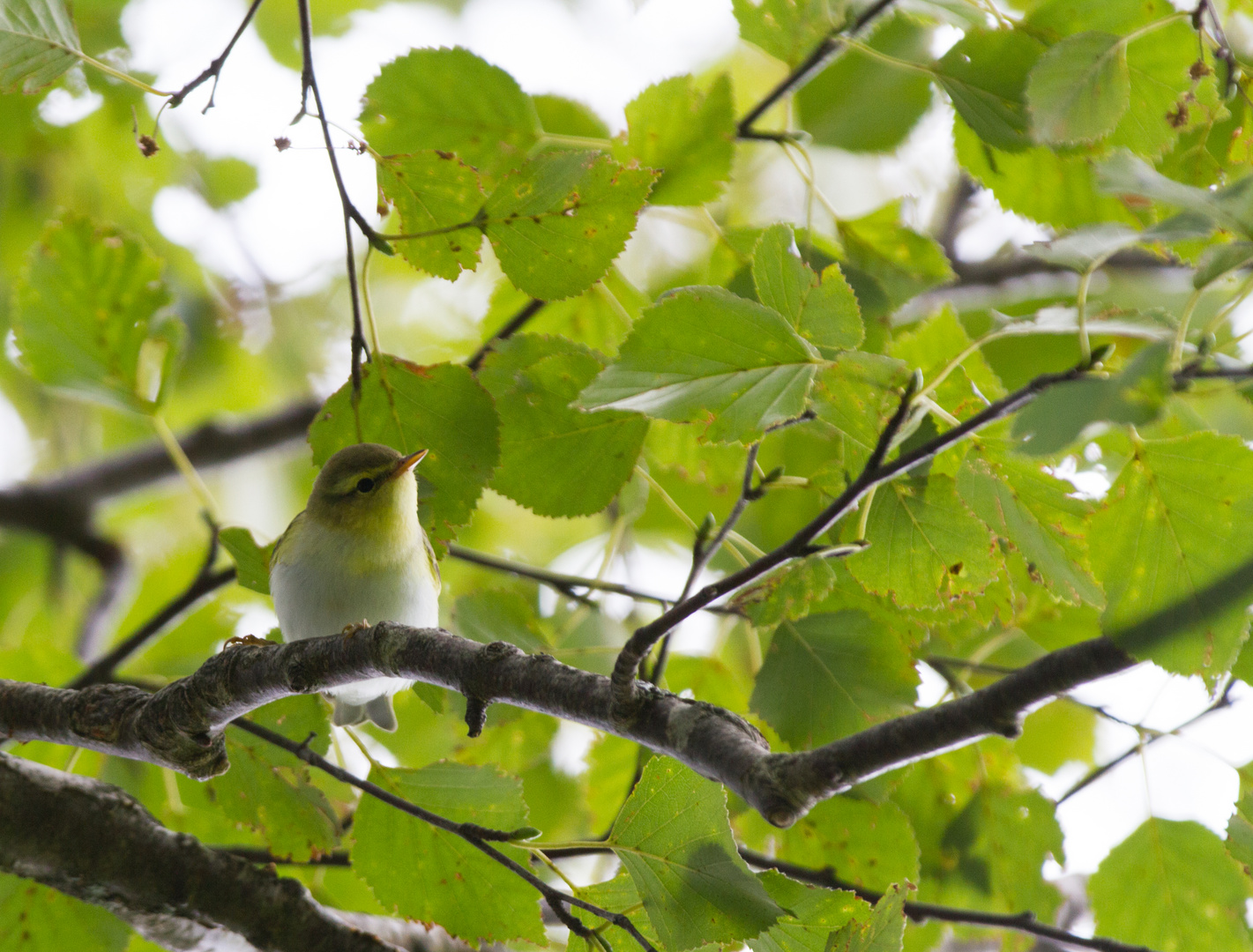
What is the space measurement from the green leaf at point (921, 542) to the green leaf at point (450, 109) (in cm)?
86

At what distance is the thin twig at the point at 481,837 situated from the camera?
127 centimetres

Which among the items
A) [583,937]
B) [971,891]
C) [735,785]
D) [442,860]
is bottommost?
[971,891]

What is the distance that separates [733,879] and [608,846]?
184 mm

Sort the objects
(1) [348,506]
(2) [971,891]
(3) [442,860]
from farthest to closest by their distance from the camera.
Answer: (1) [348,506] → (2) [971,891] → (3) [442,860]

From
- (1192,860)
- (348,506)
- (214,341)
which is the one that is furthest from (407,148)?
(214,341)

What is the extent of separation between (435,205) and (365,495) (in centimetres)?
103

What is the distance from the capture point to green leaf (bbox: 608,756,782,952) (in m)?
1.20

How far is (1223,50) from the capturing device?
1.42 m

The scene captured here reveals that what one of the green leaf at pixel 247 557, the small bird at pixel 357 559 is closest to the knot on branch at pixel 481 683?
the green leaf at pixel 247 557

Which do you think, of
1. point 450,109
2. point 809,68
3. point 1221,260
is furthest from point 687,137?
point 1221,260

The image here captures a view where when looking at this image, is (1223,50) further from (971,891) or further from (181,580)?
(181,580)

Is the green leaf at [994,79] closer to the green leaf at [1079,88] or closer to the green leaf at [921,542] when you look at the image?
the green leaf at [1079,88]

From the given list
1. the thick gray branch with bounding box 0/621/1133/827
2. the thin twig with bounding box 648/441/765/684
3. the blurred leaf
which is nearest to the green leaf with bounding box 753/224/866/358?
the thin twig with bounding box 648/441/765/684

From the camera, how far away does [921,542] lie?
1494mm
